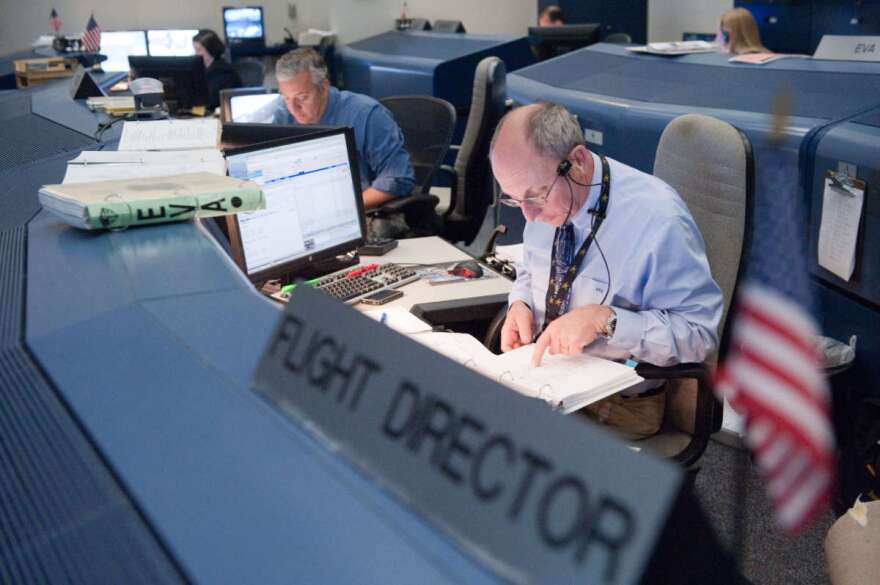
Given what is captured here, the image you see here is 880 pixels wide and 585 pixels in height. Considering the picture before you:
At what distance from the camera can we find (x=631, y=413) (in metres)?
1.87

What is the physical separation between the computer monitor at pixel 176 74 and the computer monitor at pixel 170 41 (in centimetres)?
277

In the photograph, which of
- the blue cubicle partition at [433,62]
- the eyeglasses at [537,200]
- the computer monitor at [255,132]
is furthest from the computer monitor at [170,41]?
the eyeglasses at [537,200]

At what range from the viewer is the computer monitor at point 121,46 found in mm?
6992

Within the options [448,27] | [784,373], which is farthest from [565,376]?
[448,27]

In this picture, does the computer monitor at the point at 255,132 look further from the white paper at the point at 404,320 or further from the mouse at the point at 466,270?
the white paper at the point at 404,320

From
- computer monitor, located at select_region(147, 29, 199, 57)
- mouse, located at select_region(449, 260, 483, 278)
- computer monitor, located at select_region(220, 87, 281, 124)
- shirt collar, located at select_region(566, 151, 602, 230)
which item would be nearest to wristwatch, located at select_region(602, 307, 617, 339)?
shirt collar, located at select_region(566, 151, 602, 230)

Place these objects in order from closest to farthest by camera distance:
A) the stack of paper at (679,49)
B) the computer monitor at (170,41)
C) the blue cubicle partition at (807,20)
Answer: the stack of paper at (679,49)
the blue cubicle partition at (807,20)
the computer monitor at (170,41)

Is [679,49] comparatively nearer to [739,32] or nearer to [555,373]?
[739,32]

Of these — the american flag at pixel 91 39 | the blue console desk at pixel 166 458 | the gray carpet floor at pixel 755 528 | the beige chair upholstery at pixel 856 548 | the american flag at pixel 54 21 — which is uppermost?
the american flag at pixel 54 21

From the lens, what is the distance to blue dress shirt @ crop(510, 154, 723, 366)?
5.69ft

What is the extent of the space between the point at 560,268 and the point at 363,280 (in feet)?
1.91

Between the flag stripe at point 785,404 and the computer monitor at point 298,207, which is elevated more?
the computer monitor at point 298,207

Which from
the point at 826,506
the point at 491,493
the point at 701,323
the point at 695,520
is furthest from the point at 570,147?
the point at 491,493

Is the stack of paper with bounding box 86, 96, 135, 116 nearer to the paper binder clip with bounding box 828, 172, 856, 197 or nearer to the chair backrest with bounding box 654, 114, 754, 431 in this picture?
the chair backrest with bounding box 654, 114, 754, 431
